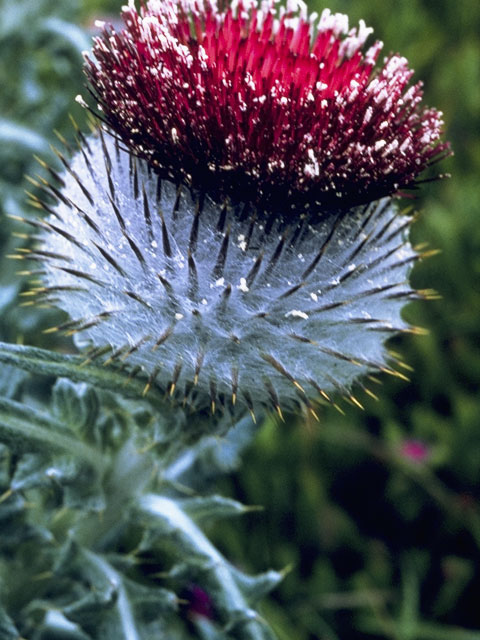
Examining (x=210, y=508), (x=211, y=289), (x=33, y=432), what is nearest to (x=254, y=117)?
(x=211, y=289)

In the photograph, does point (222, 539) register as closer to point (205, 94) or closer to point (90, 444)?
point (90, 444)

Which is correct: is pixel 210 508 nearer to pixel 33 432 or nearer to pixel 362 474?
pixel 33 432

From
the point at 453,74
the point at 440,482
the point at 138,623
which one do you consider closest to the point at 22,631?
the point at 138,623

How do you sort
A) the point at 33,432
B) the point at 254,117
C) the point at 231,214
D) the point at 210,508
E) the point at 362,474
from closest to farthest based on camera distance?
the point at 254,117 < the point at 231,214 < the point at 33,432 < the point at 210,508 < the point at 362,474

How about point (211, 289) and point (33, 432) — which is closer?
point (211, 289)

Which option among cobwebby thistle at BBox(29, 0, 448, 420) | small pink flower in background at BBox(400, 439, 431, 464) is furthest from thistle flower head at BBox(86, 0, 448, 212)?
small pink flower in background at BBox(400, 439, 431, 464)

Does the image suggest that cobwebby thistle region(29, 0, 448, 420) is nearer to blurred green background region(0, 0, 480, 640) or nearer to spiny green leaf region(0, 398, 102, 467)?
spiny green leaf region(0, 398, 102, 467)

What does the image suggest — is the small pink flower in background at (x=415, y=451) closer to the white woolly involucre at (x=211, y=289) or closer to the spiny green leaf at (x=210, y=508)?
the spiny green leaf at (x=210, y=508)
